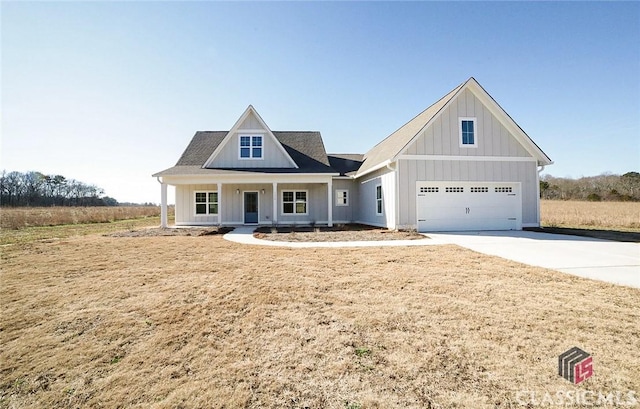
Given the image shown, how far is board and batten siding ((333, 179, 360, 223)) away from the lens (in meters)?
18.2

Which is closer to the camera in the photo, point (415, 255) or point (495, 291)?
point (495, 291)

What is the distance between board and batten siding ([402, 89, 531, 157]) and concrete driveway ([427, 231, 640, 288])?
4.83m

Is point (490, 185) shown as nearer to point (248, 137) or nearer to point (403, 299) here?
point (403, 299)

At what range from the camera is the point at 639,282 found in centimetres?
507

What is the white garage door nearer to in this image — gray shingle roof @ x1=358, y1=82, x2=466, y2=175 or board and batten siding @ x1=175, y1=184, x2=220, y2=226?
gray shingle roof @ x1=358, y1=82, x2=466, y2=175

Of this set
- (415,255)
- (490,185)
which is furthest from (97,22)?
(490,185)

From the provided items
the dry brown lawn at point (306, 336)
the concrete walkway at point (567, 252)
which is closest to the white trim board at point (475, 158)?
the concrete walkway at point (567, 252)

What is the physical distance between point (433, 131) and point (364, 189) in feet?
17.8

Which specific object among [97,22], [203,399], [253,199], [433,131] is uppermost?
[97,22]

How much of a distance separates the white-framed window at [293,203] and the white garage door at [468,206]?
7.17 meters

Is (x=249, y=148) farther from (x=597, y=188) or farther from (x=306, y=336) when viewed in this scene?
(x=597, y=188)

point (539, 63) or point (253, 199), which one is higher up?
point (539, 63)

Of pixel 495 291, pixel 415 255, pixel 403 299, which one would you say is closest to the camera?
pixel 403 299

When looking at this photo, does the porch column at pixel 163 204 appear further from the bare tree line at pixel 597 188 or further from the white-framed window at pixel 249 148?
the bare tree line at pixel 597 188
